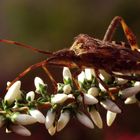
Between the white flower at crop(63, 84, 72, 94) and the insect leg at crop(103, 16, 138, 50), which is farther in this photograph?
the insect leg at crop(103, 16, 138, 50)

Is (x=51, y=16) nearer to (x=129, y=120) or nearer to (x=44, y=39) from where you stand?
(x=44, y=39)

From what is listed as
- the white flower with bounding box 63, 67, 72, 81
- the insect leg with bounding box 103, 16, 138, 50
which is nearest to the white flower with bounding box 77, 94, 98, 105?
the white flower with bounding box 63, 67, 72, 81

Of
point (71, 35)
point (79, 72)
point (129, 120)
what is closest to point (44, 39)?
point (71, 35)

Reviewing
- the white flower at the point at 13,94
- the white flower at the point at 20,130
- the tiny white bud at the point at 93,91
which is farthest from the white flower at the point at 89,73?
the white flower at the point at 20,130

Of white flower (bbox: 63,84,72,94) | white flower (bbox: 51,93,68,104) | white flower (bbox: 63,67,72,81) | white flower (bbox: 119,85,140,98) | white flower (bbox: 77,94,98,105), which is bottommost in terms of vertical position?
white flower (bbox: 119,85,140,98)

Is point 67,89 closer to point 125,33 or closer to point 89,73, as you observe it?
point 89,73

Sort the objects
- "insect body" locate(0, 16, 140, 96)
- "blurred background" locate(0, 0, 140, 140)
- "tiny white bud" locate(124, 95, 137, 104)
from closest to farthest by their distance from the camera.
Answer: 1. "tiny white bud" locate(124, 95, 137, 104)
2. "insect body" locate(0, 16, 140, 96)
3. "blurred background" locate(0, 0, 140, 140)

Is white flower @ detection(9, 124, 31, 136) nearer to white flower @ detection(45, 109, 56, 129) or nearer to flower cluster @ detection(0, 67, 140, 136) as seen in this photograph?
flower cluster @ detection(0, 67, 140, 136)
